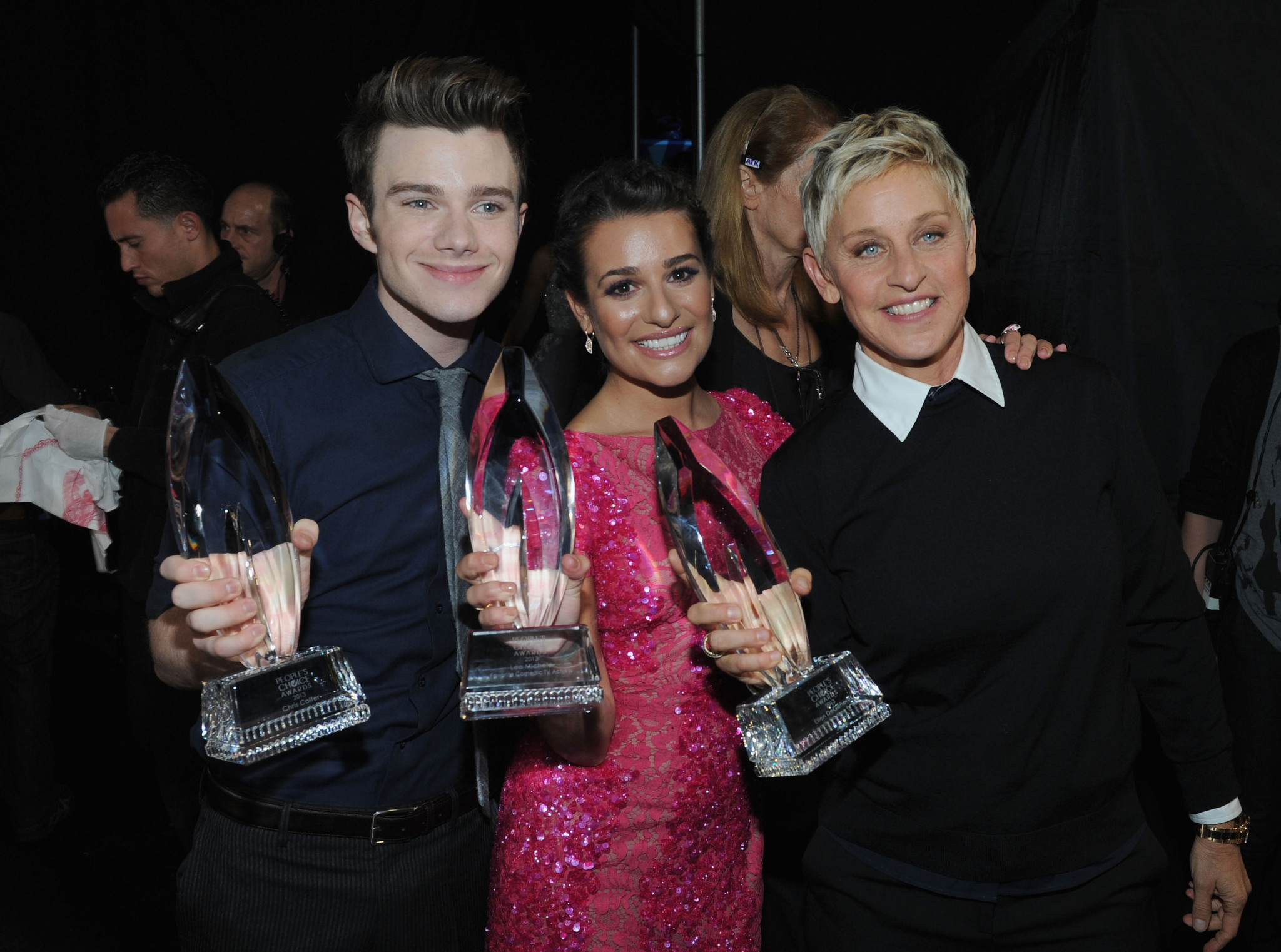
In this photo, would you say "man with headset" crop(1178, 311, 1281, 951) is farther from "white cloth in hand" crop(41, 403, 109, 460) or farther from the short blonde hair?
"white cloth in hand" crop(41, 403, 109, 460)

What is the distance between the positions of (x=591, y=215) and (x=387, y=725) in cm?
90

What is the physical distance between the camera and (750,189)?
2.31 metres

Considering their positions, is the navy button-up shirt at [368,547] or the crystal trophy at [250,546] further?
the navy button-up shirt at [368,547]

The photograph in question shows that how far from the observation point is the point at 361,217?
153 cm

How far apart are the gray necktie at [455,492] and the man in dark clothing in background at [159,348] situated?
1.18m

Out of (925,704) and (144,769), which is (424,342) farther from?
(144,769)

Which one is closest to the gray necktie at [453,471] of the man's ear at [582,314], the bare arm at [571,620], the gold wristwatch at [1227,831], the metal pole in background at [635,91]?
the bare arm at [571,620]

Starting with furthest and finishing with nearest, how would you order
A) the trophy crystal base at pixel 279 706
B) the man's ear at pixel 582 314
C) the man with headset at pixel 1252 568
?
Result: the man with headset at pixel 1252 568, the man's ear at pixel 582 314, the trophy crystal base at pixel 279 706

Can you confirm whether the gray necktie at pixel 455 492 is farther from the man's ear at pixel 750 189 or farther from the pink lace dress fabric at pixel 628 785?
the man's ear at pixel 750 189

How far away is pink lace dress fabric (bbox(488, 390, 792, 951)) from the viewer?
157 cm

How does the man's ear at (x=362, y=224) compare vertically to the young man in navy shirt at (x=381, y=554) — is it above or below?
above

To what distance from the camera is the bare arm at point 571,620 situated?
1.10 m

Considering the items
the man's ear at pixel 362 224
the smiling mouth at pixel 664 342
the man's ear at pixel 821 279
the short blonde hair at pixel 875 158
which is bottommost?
the smiling mouth at pixel 664 342

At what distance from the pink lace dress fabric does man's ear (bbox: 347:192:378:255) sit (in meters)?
0.44
